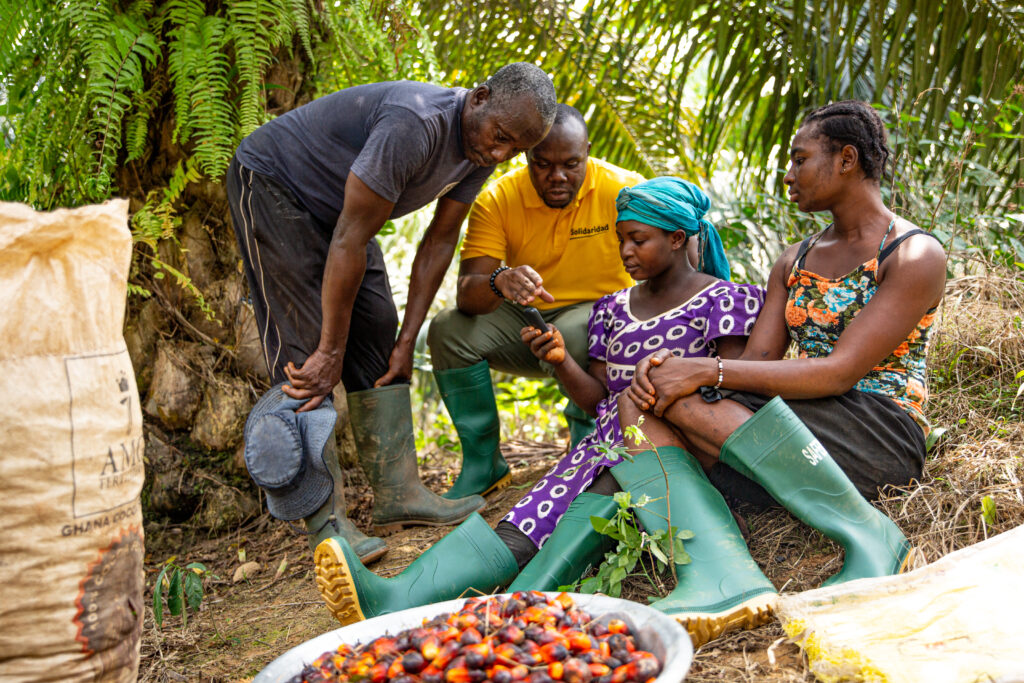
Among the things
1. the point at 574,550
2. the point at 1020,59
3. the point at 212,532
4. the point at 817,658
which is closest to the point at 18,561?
the point at 574,550

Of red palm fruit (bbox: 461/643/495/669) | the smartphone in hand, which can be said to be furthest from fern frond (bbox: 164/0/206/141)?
red palm fruit (bbox: 461/643/495/669)

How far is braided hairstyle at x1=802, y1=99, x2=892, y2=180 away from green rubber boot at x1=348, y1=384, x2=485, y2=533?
161 cm

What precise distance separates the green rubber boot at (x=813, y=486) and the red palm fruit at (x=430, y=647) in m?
0.91

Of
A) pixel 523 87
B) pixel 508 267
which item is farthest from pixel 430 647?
pixel 508 267

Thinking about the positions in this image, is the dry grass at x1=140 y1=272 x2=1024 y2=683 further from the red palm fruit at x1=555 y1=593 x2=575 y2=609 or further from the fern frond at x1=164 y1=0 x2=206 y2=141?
the fern frond at x1=164 y1=0 x2=206 y2=141

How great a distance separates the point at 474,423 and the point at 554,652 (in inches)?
69.6

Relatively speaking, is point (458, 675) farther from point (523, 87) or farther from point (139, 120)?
point (139, 120)

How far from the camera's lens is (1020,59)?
10.8 ft

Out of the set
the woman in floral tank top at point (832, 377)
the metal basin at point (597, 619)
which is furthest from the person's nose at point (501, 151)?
the metal basin at point (597, 619)

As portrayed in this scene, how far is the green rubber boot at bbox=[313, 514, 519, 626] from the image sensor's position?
2020 mm

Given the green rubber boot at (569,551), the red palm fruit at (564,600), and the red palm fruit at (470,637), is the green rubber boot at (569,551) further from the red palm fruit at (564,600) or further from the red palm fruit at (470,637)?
the red palm fruit at (470,637)

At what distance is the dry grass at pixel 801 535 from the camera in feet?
6.72

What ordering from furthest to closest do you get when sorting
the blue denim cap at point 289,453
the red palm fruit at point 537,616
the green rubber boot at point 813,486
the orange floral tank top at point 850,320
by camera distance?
1. the blue denim cap at point 289,453
2. the orange floral tank top at point 850,320
3. the green rubber boot at point 813,486
4. the red palm fruit at point 537,616

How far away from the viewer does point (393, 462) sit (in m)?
2.93
